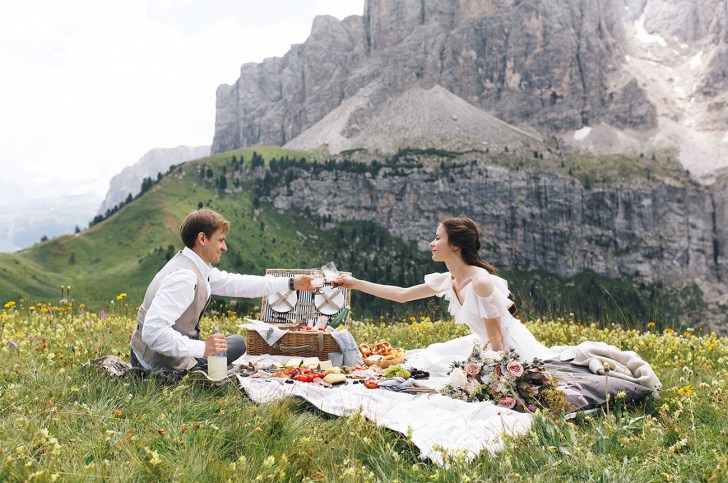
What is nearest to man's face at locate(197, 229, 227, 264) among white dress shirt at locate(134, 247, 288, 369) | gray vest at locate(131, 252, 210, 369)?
gray vest at locate(131, 252, 210, 369)

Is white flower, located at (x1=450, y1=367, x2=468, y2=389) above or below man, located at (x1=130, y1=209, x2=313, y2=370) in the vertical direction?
below

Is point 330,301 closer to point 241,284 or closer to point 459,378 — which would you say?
A: point 241,284

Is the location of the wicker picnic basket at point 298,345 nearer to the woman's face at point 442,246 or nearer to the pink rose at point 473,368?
the woman's face at point 442,246

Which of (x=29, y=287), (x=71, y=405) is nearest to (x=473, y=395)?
(x=71, y=405)

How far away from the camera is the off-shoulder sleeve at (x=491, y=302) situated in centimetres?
841

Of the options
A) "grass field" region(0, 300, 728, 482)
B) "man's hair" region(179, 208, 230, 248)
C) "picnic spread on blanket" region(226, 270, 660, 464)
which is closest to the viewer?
"grass field" region(0, 300, 728, 482)

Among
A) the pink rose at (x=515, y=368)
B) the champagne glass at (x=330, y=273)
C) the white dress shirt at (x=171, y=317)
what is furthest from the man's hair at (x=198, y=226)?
the pink rose at (x=515, y=368)

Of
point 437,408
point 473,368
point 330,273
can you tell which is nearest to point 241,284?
point 330,273

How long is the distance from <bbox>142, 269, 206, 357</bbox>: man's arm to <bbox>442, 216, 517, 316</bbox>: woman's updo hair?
4.34 meters

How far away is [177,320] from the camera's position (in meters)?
7.60

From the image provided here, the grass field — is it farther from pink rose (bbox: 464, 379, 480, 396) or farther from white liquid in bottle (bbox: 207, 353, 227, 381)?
pink rose (bbox: 464, 379, 480, 396)

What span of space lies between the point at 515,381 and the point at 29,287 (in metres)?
154

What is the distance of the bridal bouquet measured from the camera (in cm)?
667

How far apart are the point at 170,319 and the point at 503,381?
4456 mm
